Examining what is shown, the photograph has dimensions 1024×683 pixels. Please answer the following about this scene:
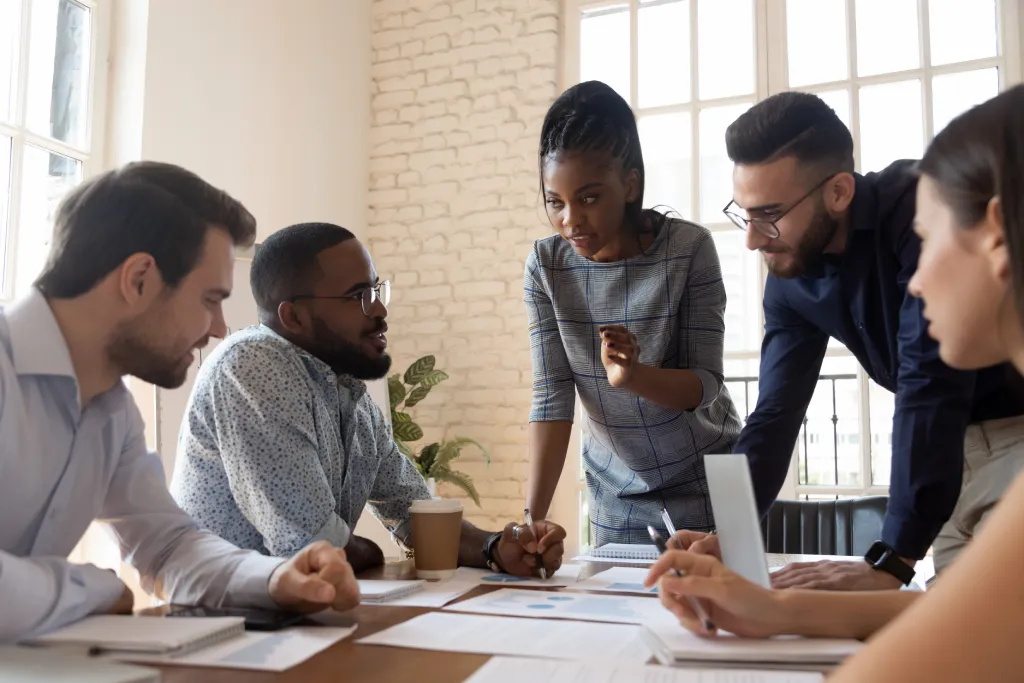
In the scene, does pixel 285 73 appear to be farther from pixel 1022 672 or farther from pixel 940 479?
pixel 1022 672

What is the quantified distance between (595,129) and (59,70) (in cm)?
254

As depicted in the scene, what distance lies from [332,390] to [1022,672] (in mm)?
1387

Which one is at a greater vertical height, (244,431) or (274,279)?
(274,279)

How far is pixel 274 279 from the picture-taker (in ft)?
5.73

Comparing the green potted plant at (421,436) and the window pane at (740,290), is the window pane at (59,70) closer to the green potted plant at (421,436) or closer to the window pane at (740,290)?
the green potted plant at (421,436)

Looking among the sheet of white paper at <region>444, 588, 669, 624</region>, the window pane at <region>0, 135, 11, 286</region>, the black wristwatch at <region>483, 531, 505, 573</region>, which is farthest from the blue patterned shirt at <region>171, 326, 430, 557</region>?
the window pane at <region>0, 135, 11, 286</region>

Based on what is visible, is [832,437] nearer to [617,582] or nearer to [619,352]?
[619,352]

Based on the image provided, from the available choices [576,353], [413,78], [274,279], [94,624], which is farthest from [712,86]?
[94,624]

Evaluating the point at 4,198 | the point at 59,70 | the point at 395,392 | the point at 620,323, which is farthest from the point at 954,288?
the point at 395,392

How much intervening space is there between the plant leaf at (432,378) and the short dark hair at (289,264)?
2601mm

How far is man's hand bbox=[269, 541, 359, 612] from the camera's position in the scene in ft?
3.41

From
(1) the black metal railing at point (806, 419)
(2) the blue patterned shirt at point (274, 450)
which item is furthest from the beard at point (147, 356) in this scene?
(1) the black metal railing at point (806, 419)

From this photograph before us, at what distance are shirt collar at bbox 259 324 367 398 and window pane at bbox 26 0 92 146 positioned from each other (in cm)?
215

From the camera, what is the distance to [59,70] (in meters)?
3.38
